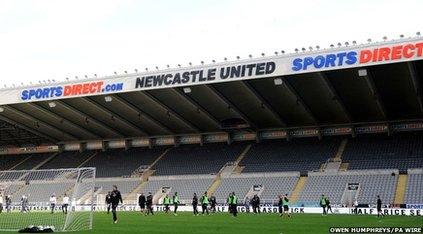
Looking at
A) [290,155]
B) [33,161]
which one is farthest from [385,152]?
[33,161]

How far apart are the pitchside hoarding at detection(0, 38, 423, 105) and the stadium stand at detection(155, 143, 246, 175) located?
12378mm

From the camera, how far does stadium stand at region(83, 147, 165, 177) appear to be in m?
52.5

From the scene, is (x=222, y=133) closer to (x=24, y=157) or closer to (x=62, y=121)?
(x=62, y=121)

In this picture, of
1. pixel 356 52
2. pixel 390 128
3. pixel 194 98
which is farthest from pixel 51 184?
pixel 390 128

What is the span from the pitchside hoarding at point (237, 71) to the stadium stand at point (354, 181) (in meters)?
10.5

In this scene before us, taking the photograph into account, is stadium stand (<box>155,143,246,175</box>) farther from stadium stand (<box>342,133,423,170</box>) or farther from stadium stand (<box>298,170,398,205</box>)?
stadium stand (<box>342,133,423,170</box>)

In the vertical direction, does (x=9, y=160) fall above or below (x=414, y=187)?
above

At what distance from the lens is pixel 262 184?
44219 mm

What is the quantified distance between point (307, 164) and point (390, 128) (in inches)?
294

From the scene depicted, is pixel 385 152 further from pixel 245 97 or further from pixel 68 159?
pixel 68 159

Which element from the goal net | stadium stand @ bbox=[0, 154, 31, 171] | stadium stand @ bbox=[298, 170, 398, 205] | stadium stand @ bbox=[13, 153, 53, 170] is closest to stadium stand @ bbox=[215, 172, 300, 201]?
stadium stand @ bbox=[298, 170, 398, 205]

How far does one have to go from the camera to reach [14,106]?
46.9m

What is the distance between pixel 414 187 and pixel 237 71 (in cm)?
1472

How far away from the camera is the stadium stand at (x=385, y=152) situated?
41469 millimetres
